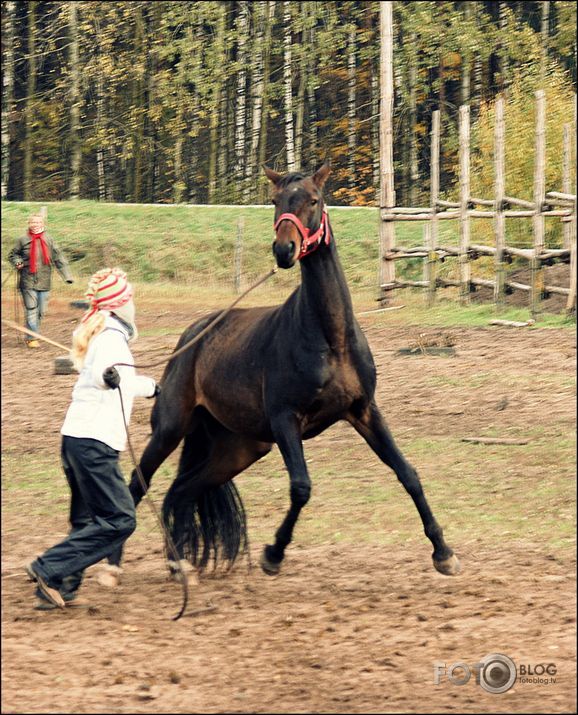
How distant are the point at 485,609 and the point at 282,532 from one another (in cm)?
123

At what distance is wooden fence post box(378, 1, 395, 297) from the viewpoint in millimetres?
18328

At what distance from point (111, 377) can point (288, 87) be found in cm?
1043

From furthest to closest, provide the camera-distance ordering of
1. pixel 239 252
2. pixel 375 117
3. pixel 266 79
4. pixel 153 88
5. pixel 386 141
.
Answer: pixel 239 252
pixel 386 141
pixel 375 117
pixel 266 79
pixel 153 88

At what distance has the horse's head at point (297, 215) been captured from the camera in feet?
19.9

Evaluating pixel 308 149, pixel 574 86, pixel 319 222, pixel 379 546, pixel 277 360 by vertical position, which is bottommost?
pixel 379 546

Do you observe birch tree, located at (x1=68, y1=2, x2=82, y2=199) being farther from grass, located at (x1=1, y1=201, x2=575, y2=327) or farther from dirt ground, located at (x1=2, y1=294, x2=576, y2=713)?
dirt ground, located at (x1=2, y1=294, x2=576, y2=713)

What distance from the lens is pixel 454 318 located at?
17.5m

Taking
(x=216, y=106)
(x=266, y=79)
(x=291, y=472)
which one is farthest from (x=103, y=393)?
(x=216, y=106)

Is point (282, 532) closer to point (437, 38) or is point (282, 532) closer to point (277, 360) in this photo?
point (277, 360)

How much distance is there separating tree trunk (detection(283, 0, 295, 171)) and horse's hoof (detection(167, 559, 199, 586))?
30.1ft

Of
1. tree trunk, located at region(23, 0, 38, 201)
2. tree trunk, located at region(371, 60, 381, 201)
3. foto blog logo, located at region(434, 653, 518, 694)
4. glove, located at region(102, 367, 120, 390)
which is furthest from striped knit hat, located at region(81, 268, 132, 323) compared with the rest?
tree trunk, located at region(371, 60, 381, 201)

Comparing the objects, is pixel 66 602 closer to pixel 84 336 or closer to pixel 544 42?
pixel 84 336

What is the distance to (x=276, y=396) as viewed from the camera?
6.48m

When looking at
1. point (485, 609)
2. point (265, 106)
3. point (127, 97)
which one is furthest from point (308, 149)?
point (485, 609)
